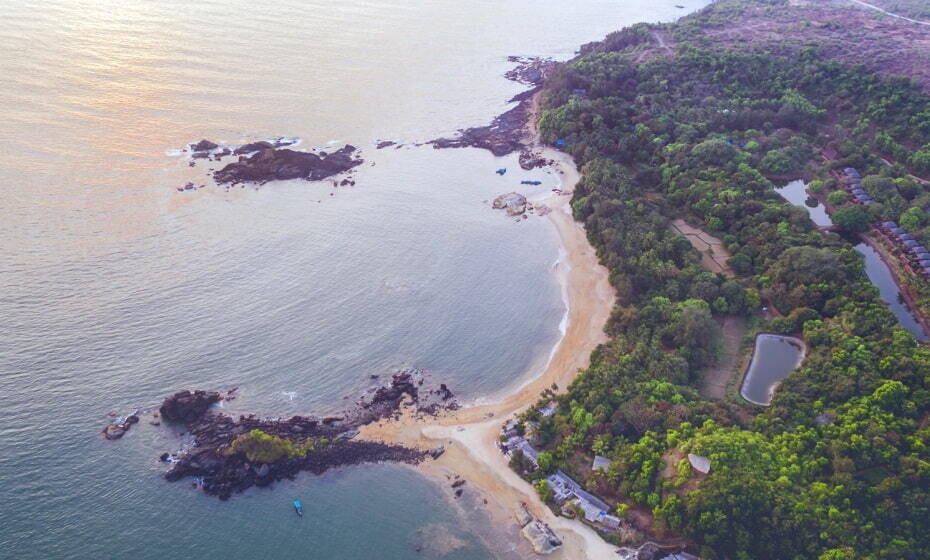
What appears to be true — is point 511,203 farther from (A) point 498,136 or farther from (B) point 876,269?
(B) point 876,269

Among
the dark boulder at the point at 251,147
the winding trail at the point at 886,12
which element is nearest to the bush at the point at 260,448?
the dark boulder at the point at 251,147

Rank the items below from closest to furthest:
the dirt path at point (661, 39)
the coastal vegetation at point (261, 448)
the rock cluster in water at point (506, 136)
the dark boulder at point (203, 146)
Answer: the coastal vegetation at point (261, 448) → the dark boulder at point (203, 146) → the rock cluster in water at point (506, 136) → the dirt path at point (661, 39)

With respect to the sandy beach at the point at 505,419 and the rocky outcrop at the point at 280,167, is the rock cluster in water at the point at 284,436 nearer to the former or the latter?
the sandy beach at the point at 505,419

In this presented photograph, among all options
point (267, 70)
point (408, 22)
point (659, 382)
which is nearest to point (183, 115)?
point (267, 70)

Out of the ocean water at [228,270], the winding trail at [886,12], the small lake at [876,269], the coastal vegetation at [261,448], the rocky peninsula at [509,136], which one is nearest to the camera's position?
the ocean water at [228,270]

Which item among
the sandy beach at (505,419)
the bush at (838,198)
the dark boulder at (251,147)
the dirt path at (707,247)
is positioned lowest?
the sandy beach at (505,419)

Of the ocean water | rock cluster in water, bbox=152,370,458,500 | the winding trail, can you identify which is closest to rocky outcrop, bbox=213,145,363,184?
the ocean water

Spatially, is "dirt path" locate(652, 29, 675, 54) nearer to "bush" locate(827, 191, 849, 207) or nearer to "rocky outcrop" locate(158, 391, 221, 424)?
"bush" locate(827, 191, 849, 207)
